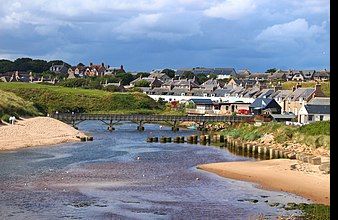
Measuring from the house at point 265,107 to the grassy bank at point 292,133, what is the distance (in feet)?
52.7

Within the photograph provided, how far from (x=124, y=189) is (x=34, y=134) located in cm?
3088

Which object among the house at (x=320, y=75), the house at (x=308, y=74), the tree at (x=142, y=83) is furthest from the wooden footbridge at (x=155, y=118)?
the house at (x=308, y=74)

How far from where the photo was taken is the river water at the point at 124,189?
21281 mm

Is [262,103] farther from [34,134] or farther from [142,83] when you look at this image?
[142,83]

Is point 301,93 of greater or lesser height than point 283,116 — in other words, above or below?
above

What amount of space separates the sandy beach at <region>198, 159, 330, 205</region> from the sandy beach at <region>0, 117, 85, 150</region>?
778 inches

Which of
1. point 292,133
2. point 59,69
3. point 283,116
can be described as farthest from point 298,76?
point 292,133

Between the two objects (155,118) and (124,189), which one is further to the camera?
(155,118)

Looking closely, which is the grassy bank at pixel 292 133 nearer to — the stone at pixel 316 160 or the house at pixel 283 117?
the stone at pixel 316 160

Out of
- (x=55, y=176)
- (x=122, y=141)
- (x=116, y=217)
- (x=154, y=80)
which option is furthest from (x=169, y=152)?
(x=154, y=80)

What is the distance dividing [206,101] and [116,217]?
77.4m

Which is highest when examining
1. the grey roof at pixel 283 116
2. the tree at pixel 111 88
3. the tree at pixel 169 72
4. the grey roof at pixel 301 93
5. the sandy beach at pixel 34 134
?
the tree at pixel 169 72

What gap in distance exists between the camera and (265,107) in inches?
3014
